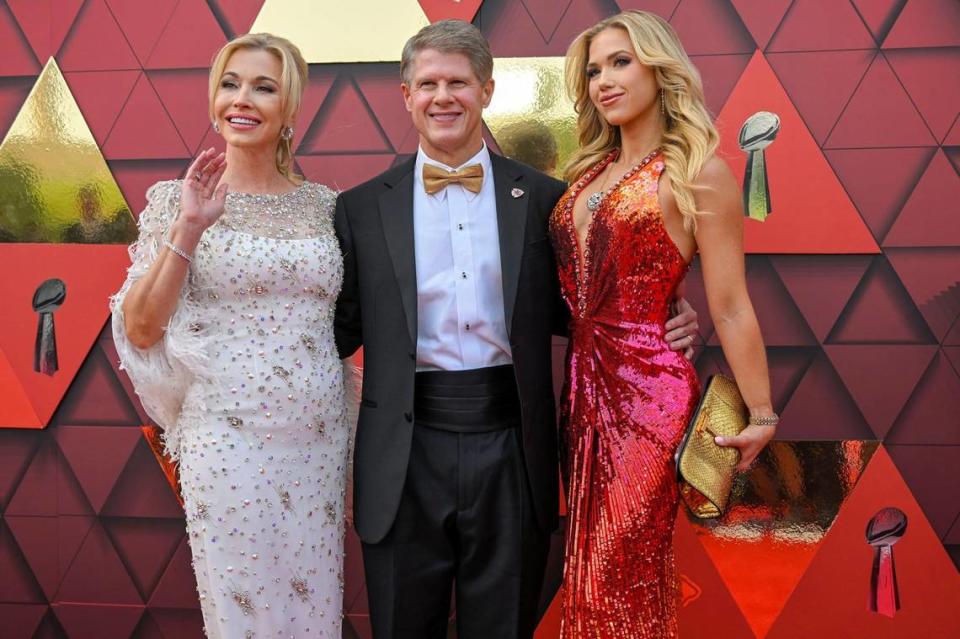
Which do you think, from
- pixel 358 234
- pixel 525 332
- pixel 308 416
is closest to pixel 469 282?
pixel 525 332

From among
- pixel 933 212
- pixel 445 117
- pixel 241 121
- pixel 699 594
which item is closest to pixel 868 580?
pixel 699 594

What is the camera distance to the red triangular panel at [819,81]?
312 centimetres

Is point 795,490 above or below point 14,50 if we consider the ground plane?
below

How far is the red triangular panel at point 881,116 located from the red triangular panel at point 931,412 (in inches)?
31.9

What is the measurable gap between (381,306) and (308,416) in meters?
0.37

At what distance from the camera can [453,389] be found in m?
2.33

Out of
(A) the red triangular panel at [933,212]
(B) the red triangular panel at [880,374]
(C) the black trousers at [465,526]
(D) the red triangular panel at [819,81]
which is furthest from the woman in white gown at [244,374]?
(A) the red triangular panel at [933,212]

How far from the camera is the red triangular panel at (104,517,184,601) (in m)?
3.49

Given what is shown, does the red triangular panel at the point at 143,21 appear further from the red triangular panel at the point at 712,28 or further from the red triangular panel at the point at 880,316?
the red triangular panel at the point at 880,316

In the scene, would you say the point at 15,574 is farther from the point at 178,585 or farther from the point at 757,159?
the point at 757,159

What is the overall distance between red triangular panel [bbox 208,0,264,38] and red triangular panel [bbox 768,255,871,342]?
2.16m

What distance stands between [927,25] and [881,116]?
1.16 feet

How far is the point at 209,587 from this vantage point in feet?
7.73

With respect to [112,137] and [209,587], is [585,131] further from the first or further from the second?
[112,137]
